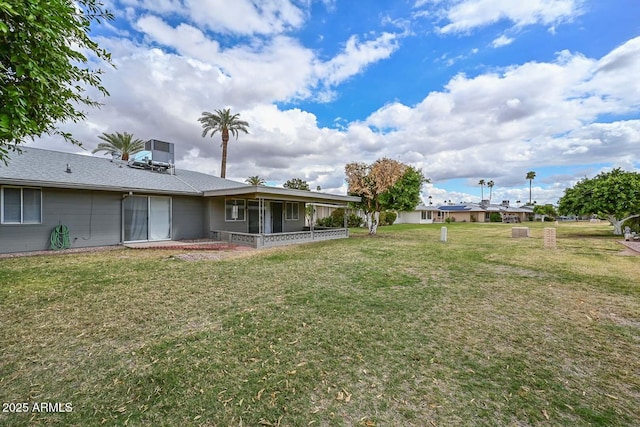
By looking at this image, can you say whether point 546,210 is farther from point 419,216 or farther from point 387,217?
point 387,217

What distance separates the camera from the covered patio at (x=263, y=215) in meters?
12.6

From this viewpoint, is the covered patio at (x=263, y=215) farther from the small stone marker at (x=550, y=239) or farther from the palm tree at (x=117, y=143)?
the palm tree at (x=117, y=143)

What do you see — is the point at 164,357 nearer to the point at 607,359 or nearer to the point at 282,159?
the point at 607,359

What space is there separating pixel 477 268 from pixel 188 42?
15.0 m

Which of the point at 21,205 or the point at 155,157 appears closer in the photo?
the point at 21,205

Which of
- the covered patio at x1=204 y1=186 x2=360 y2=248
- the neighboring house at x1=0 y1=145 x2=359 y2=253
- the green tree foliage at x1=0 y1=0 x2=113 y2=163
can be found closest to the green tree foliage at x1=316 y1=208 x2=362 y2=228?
the covered patio at x1=204 y1=186 x2=360 y2=248

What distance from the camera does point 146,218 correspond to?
42.4 feet

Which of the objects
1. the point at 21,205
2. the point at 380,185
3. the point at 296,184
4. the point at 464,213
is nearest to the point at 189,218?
the point at 21,205

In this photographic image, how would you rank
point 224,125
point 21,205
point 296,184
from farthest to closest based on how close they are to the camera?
point 296,184 < point 224,125 < point 21,205

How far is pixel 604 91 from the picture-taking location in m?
12.0

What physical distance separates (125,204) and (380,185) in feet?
44.7

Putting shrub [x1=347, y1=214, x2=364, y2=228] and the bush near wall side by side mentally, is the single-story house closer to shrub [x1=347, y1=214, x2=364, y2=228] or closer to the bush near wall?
the bush near wall

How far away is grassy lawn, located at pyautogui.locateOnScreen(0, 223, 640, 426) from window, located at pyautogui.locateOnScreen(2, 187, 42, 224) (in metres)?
4.88

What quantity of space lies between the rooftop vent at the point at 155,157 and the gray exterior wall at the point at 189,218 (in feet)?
10.6
